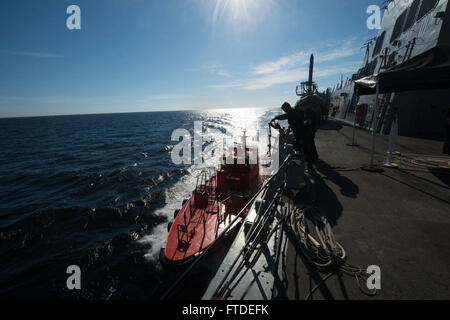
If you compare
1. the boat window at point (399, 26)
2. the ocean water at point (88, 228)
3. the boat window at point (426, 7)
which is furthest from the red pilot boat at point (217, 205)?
the boat window at point (399, 26)

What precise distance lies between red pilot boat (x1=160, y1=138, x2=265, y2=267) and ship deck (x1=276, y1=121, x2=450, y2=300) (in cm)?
443

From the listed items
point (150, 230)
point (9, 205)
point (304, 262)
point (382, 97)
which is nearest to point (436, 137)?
point (382, 97)

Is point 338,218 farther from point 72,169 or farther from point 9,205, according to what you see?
point 72,169

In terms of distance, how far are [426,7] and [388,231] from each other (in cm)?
1598

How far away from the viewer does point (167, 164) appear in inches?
952

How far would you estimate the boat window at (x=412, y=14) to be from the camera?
12.1 meters

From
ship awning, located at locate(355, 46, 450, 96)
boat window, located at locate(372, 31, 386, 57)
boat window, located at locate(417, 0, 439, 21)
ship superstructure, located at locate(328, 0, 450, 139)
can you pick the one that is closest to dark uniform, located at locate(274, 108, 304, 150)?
ship awning, located at locate(355, 46, 450, 96)

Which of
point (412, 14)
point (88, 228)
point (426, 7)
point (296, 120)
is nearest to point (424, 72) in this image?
point (296, 120)

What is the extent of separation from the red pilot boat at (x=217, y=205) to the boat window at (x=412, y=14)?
1393 centimetres

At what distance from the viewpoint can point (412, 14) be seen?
12.5m

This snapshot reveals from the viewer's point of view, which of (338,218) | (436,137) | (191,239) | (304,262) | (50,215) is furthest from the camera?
(50,215)

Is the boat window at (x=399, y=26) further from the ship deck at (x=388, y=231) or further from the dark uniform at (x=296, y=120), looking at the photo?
the dark uniform at (x=296, y=120)

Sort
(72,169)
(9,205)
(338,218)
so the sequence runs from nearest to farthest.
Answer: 1. (338,218)
2. (9,205)
3. (72,169)
